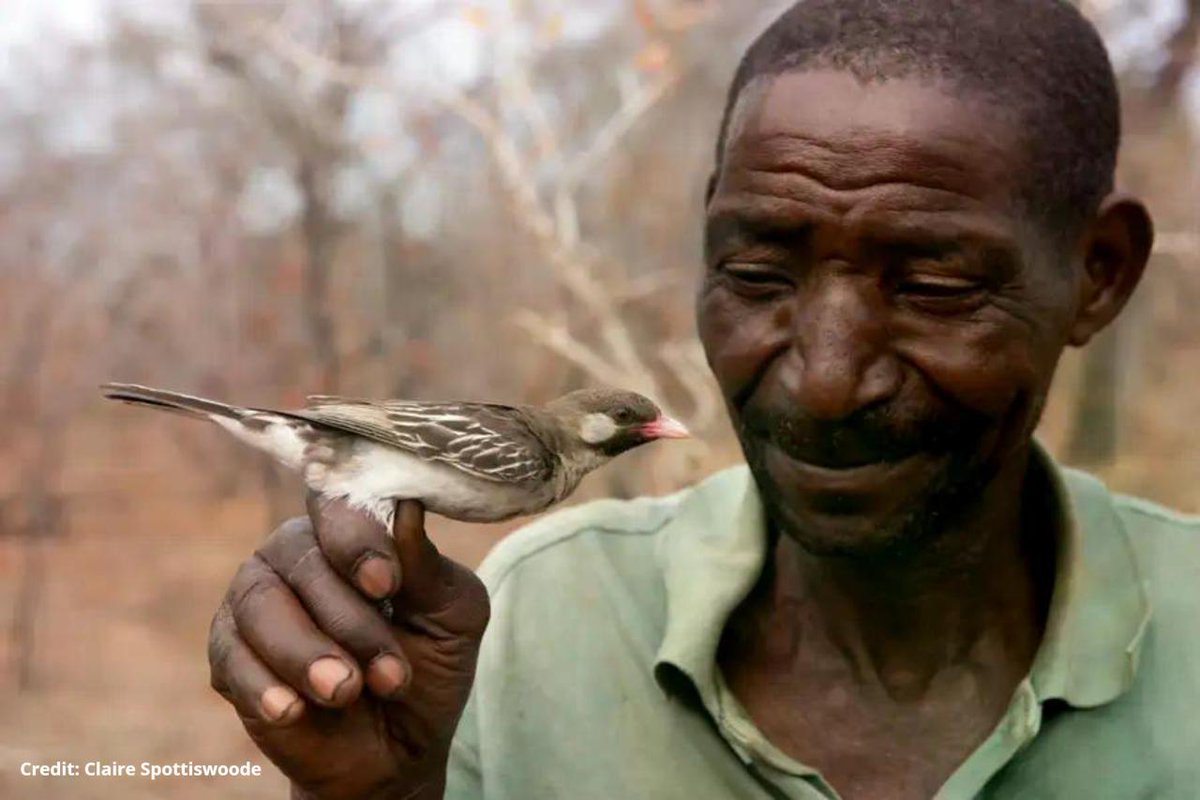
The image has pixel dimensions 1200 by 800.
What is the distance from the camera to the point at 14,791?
4785 millimetres

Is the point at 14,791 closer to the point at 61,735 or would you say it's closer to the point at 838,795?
the point at 61,735

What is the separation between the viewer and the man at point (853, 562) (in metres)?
1.87

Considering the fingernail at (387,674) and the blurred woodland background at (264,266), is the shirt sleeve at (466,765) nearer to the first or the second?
the fingernail at (387,674)

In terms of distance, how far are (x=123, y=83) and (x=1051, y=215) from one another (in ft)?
15.4

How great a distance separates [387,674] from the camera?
1.73 m

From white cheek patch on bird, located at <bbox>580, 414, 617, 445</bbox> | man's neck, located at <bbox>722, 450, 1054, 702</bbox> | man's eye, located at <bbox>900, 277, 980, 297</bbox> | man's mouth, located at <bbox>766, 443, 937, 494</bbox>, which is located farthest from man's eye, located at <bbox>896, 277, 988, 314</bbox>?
white cheek patch on bird, located at <bbox>580, 414, 617, 445</bbox>

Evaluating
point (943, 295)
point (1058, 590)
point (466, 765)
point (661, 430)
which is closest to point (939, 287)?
point (943, 295)

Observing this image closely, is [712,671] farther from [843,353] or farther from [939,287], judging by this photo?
[939,287]

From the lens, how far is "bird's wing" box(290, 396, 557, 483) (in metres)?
1.98

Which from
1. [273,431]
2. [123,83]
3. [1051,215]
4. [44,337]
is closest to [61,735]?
[44,337]

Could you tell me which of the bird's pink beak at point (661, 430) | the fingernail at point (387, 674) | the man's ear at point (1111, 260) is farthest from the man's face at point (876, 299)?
the fingernail at point (387, 674)

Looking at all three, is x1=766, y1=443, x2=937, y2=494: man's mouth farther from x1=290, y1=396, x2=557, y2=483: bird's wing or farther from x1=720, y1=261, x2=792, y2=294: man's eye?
x1=290, y1=396, x2=557, y2=483: bird's wing

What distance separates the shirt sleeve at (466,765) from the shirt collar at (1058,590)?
1.48 feet

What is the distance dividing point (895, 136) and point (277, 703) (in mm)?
1299
